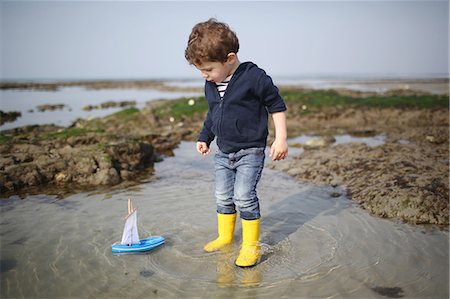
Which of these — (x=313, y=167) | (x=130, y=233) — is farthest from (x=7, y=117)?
(x=130, y=233)

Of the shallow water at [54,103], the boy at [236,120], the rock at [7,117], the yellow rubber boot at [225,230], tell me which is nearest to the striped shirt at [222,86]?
the boy at [236,120]

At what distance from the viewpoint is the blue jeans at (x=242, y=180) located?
10.6 ft

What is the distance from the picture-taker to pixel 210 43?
297 cm

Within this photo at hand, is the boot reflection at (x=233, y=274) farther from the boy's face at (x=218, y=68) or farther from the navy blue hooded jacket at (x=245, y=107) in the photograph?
the boy's face at (x=218, y=68)

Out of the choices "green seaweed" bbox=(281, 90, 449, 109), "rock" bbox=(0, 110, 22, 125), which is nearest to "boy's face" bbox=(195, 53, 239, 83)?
"green seaweed" bbox=(281, 90, 449, 109)

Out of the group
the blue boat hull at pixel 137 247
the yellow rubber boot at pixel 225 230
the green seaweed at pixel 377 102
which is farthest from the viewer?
the green seaweed at pixel 377 102

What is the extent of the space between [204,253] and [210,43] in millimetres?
1880

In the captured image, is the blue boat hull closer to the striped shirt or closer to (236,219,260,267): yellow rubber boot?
(236,219,260,267): yellow rubber boot

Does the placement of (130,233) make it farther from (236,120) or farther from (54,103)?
(54,103)

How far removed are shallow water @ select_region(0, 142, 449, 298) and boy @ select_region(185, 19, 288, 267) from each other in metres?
0.33

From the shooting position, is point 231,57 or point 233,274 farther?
point 231,57

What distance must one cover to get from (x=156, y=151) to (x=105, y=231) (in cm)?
442

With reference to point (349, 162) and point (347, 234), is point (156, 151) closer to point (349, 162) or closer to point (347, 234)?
point (349, 162)


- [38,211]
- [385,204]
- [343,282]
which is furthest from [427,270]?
[38,211]
